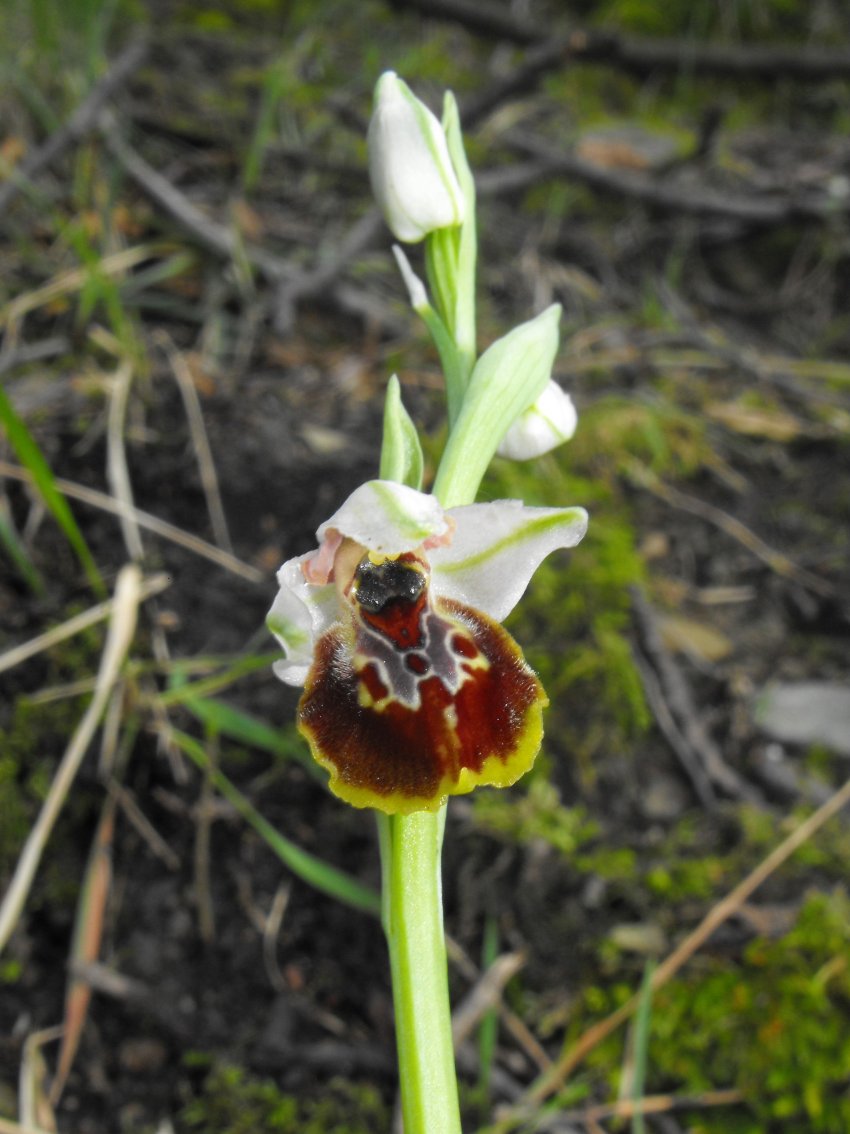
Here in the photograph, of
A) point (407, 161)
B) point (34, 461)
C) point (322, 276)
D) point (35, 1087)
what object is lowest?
point (35, 1087)

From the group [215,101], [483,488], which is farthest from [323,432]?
[215,101]

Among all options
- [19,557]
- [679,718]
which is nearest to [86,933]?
[19,557]

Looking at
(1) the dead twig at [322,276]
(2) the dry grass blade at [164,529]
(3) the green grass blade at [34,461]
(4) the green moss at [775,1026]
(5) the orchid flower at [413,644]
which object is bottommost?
(4) the green moss at [775,1026]

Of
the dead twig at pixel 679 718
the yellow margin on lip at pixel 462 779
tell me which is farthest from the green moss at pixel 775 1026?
the yellow margin on lip at pixel 462 779

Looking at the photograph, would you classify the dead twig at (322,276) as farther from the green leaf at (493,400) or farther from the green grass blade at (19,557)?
the green leaf at (493,400)

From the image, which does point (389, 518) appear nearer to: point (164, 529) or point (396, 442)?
point (396, 442)

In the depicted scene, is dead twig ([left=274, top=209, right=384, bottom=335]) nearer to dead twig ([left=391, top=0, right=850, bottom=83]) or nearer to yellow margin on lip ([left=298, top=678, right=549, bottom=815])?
dead twig ([left=391, top=0, right=850, bottom=83])
